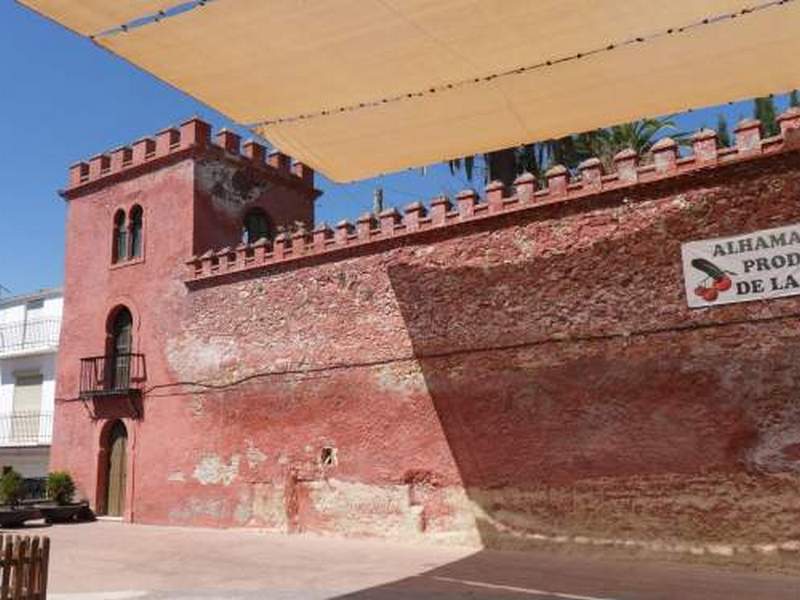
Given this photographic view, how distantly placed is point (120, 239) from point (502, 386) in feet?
41.7

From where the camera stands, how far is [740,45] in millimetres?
7480

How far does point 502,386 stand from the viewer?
13.7 m

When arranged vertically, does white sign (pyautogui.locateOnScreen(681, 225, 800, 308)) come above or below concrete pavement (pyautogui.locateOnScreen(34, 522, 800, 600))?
above

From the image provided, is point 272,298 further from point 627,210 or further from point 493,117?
point 493,117

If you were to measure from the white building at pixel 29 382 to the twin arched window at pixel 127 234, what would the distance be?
336 inches

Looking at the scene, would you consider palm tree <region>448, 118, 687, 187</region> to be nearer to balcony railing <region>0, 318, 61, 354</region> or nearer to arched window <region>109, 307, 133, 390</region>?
arched window <region>109, 307, 133, 390</region>

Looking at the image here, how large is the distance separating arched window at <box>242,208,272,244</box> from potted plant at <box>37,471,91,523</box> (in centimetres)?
763

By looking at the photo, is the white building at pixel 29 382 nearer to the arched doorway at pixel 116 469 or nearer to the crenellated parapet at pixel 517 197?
the arched doorway at pixel 116 469

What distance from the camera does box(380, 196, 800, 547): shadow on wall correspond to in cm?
1135

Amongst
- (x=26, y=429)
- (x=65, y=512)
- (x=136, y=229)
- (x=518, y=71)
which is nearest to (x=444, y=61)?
(x=518, y=71)

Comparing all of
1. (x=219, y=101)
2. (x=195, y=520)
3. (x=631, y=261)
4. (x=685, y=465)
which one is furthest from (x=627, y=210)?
(x=195, y=520)

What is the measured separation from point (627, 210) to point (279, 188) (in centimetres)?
1236

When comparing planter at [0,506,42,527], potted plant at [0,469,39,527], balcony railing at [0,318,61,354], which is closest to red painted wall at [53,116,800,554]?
planter at [0,506,42,527]

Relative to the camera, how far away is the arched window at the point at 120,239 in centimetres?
2161
